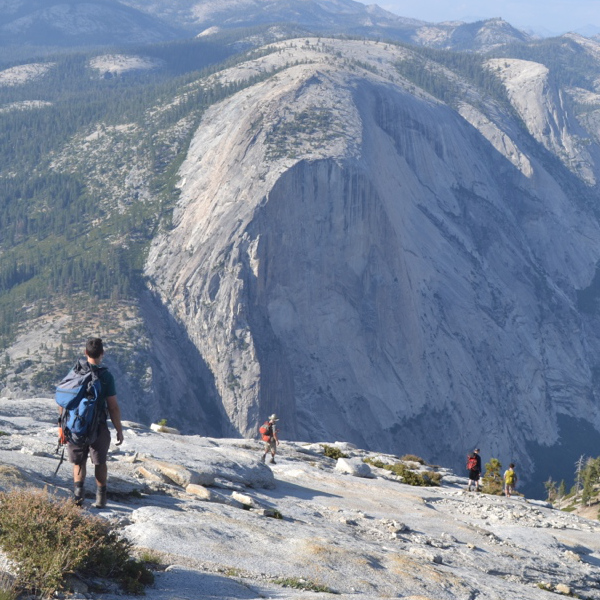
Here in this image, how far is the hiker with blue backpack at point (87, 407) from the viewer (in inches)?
674

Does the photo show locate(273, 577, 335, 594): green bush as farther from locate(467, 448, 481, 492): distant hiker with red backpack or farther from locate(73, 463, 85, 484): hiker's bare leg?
locate(467, 448, 481, 492): distant hiker with red backpack

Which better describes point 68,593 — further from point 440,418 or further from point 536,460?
point 536,460

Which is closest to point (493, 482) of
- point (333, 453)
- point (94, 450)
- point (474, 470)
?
point (474, 470)

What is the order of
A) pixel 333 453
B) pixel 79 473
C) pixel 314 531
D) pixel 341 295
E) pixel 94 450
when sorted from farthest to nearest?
pixel 341 295, pixel 333 453, pixel 314 531, pixel 79 473, pixel 94 450

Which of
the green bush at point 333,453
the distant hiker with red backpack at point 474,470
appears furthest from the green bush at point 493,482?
the green bush at point 333,453

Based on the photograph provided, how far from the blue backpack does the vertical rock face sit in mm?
111902

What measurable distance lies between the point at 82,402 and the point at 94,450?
1.33 meters

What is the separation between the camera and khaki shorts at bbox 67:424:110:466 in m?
17.6

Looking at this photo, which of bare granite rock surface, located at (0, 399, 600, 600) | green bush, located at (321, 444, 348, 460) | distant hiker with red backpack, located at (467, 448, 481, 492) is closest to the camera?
bare granite rock surface, located at (0, 399, 600, 600)

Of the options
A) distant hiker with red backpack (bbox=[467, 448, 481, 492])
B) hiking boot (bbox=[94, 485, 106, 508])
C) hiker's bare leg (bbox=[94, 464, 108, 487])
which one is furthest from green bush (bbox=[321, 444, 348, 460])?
hiker's bare leg (bbox=[94, 464, 108, 487])

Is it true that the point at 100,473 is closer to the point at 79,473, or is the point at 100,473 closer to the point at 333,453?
the point at 79,473

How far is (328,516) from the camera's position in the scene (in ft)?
89.3

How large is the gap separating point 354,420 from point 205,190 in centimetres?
5205

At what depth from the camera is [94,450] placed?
17.8 m
